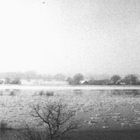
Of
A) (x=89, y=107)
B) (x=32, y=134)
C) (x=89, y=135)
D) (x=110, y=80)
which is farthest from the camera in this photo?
(x=110, y=80)

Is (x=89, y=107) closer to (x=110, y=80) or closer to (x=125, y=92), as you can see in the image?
(x=110, y=80)

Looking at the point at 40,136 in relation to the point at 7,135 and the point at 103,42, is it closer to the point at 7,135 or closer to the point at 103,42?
the point at 7,135

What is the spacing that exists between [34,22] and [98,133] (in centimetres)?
379

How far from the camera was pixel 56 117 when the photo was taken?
22.0 feet

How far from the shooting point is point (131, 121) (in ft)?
22.8

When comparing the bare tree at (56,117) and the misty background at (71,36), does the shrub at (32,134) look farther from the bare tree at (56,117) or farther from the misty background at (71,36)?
the misty background at (71,36)

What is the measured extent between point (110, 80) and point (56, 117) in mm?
1983

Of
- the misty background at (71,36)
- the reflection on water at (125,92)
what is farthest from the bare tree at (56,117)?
the reflection on water at (125,92)

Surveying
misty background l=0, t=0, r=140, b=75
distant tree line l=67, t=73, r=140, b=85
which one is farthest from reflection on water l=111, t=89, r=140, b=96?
misty background l=0, t=0, r=140, b=75

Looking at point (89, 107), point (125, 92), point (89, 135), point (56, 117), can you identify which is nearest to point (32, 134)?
point (56, 117)

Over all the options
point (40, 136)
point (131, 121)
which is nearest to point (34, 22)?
point (40, 136)

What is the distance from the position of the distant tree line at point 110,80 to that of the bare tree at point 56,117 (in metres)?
0.81

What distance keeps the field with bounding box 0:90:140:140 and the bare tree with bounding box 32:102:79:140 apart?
0.17 m

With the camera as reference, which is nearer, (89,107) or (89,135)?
(89,135)
